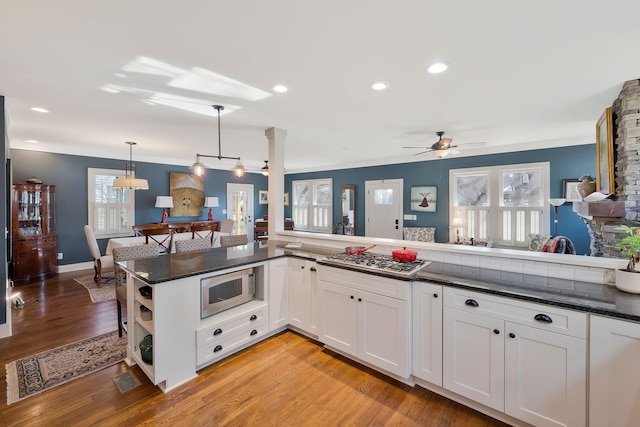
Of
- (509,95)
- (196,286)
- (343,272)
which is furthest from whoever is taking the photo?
(509,95)

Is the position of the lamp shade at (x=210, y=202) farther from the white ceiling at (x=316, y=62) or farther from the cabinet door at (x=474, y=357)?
the cabinet door at (x=474, y=357)

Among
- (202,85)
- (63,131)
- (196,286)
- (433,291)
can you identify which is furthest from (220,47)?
(63,131)

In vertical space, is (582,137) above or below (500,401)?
above

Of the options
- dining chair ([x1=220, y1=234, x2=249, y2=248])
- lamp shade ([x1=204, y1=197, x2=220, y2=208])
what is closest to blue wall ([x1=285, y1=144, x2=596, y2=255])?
lamp shade ([x1=204, y1=197, x2=220, y2=208])

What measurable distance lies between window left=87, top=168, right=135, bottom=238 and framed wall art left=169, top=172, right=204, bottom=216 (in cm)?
94

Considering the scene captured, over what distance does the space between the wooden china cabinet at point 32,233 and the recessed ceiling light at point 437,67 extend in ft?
21.1

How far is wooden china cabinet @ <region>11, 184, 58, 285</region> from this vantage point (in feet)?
15.1

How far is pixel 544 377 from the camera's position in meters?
1.57

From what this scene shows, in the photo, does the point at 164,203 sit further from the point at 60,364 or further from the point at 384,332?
the point at 384,332

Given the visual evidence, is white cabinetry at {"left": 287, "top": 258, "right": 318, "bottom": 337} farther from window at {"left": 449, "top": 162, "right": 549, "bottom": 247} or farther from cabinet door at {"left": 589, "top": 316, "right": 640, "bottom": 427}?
window at {"left": 449, "top": 162, "right": 549, "bottom": 247}

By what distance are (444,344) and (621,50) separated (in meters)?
2.43

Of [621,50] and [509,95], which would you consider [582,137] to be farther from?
[621,50]

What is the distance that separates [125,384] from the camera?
213cm

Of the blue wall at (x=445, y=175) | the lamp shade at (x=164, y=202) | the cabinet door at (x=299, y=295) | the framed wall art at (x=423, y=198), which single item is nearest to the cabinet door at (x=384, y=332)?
the cabinet door at (x=299, y=295)
